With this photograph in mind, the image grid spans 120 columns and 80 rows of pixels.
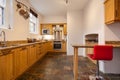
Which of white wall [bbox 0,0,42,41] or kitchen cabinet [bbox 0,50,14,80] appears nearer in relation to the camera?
kitchen cabinet [bbox 0,50,14,80]

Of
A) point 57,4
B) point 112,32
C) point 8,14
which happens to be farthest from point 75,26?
point 8,14

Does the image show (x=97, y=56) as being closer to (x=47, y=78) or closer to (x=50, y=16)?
(x=47, y=78)

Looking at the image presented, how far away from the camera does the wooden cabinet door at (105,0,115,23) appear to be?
11.3 feet

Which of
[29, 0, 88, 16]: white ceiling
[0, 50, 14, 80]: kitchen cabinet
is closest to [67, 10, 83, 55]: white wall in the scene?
[29, 0, 88, 16]: white ceiling

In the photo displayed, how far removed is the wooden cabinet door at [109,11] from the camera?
3.45m

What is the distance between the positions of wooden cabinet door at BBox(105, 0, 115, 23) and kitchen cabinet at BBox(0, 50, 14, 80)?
8.32ft

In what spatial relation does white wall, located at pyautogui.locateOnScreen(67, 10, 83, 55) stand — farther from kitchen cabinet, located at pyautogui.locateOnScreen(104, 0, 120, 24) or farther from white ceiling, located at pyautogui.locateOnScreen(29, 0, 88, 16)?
kitchen cabinet, located at pyautogui.locateOnScreen(104, 0, 120, 24)

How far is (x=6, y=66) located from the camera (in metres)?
2.72

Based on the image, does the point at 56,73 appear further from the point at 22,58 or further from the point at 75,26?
the point at 75,26

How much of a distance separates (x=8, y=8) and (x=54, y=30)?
5422mm

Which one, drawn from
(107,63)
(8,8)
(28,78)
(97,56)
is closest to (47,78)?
(28,78)

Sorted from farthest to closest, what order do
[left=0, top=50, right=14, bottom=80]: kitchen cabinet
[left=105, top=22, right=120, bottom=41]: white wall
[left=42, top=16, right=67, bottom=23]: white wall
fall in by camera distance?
[left=42, top=16, right=67, bottom=23]: white wall
[left=105, top=22, right=120, bottom=41]: white wall
[left=0, top=50, right=14, bottom=80]: kitchen cabinet

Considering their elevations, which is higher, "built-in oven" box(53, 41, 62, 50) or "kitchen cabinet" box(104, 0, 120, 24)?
"kitchen cabinet" box(104, 0, 120, 24)

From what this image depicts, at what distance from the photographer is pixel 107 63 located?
4070 millimetres
